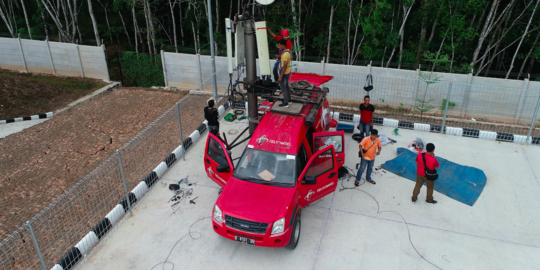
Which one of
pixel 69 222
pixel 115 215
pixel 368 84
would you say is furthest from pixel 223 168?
pixel 368 84

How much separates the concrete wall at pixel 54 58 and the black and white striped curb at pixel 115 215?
11.7m

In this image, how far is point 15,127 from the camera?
14.1 m

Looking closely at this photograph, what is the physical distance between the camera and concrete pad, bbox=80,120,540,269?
6.74m

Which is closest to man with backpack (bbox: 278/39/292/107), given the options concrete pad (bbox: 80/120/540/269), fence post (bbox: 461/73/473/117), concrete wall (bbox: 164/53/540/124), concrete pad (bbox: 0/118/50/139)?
concrete pad (bbox: 80/120/540/269)

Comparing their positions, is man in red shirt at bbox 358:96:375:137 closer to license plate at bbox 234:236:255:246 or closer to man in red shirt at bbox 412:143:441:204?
man in red shirt at bbox 412:143:441:204

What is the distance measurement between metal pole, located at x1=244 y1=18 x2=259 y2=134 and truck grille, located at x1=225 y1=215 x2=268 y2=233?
11.5ft

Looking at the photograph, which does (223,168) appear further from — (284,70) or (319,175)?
(284,70)

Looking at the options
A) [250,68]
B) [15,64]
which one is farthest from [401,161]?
[15,64]

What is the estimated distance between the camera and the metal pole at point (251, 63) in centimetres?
891

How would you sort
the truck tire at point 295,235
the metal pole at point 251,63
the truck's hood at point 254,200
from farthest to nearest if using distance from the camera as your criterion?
the metal pole at point 251,63, the truck tire at point 295,235, the truck's hood at point 254,200

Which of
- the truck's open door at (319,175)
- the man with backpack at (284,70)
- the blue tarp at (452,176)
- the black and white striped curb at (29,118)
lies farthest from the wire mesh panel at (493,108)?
the black and white striped curb at (29,118)

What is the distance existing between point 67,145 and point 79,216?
458 centimetres

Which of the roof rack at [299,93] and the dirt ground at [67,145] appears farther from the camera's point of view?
the dirt ground at [67,145]

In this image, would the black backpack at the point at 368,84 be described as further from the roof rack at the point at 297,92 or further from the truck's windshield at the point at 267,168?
the truck's windshield at the point at 267,168
